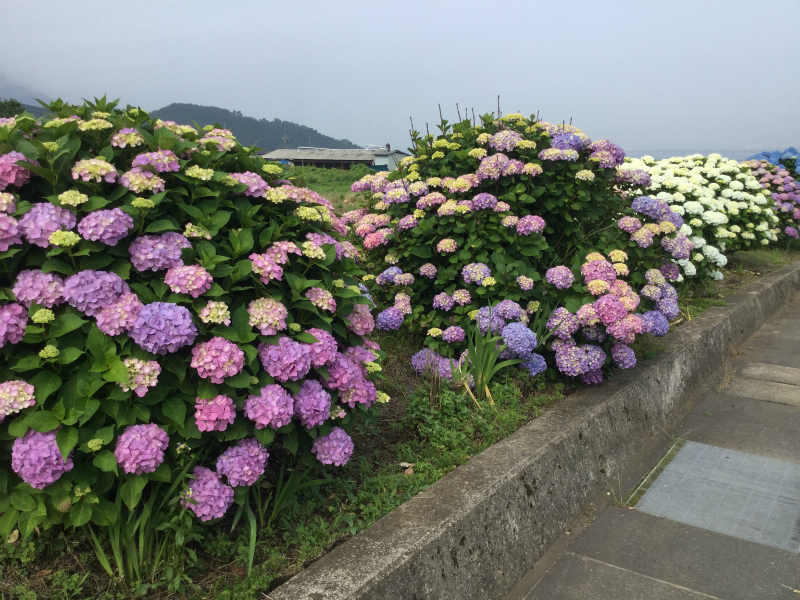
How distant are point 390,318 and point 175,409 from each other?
218cm

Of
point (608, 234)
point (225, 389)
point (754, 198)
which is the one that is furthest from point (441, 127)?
point (754, 198)

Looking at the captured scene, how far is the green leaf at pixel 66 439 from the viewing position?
191cm

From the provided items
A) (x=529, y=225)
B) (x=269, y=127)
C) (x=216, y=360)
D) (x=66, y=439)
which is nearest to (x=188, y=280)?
(x=216, y=360)

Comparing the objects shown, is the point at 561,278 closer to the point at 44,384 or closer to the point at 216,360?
the point at 216,360

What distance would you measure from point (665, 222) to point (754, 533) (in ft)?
7.49

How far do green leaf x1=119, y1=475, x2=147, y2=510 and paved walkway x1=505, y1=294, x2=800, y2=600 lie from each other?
1.55 metres

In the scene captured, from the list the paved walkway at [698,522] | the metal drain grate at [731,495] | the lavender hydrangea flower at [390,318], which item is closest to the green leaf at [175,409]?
the paved walkway at [698,522]

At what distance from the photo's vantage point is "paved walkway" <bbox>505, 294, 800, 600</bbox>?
8.53 feet

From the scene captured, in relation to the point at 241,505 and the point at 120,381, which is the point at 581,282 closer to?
the point at 241,505

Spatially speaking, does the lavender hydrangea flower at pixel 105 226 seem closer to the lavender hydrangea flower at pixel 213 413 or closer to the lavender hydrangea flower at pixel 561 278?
the lavender hydrangea flower at pixel 213 413

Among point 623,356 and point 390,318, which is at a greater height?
point 390,318

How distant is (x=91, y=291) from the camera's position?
6.55 feet

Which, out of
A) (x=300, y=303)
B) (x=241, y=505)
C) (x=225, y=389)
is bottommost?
(x=241, y=505)

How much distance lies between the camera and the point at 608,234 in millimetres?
4418
